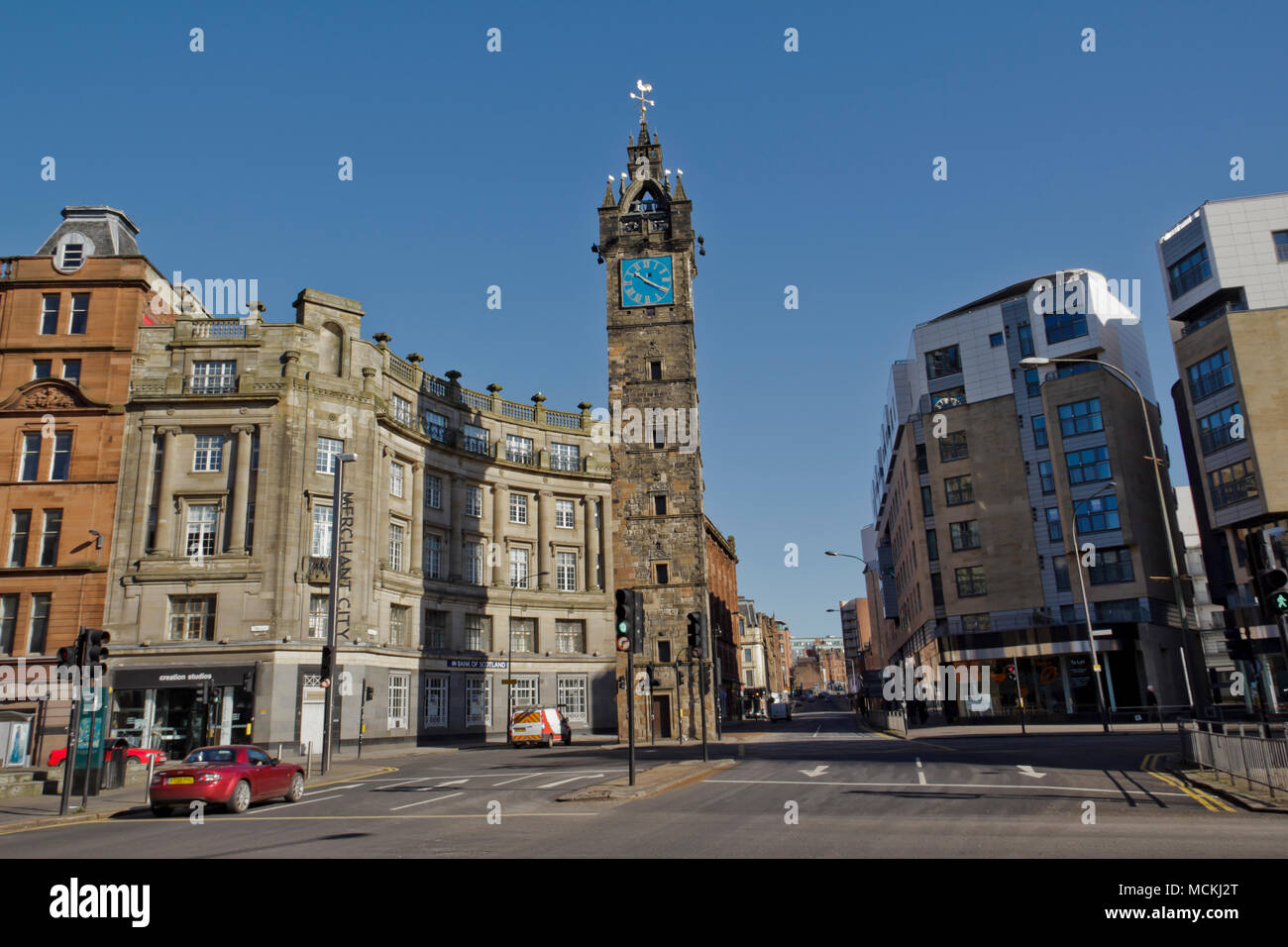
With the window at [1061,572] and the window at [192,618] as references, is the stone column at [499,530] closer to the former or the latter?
the window at [192,618]

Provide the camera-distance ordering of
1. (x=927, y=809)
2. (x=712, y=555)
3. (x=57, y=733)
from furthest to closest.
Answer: (x=712, y=555) → (x=57, y=733) → (x=927, y=809)

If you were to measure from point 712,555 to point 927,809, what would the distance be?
78657 millimetres

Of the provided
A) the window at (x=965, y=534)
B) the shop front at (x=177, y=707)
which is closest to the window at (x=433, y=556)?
the shop front at (x=177, y=707)

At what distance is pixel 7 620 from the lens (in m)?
41.5

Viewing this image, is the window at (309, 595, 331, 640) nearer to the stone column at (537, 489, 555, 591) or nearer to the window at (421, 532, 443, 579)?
the window at (421, 532, 443, 579)

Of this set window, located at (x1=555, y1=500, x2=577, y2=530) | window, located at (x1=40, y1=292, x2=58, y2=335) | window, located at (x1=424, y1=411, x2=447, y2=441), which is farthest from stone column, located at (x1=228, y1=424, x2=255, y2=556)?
window, located at (x1=555, y1=500, x2=577, y2=530)

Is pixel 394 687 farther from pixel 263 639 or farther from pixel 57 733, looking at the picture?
pixel 57 733

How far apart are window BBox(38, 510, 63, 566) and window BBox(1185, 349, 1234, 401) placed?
65.3 metres

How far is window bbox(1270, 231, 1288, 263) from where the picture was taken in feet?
179

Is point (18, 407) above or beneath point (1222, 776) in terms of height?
above

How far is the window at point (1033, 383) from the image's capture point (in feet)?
201

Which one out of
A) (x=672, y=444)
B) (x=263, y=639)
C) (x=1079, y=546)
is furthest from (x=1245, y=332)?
(x=263, y=639)

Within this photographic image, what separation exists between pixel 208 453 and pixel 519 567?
71.1 ft

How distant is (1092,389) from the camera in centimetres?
5897
